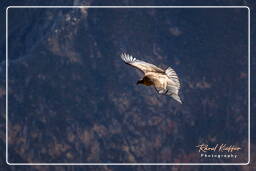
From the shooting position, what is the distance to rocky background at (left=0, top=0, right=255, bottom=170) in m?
14.9

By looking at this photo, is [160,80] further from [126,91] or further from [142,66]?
[126,91]

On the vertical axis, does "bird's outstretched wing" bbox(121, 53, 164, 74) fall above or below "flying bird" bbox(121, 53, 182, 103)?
above

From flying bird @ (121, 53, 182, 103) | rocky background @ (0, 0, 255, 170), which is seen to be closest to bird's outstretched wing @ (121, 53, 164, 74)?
flying bird @ (121, 53, 182, 103)

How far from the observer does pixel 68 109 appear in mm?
15258

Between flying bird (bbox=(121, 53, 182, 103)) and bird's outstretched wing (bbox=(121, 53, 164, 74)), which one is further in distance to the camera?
bird's outstretched wing (bbox=(121, 53, 164, 74))

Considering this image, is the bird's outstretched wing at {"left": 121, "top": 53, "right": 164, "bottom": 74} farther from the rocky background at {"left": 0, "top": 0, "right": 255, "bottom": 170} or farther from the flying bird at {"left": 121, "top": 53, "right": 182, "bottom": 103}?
the rocky background at {"left": 0, "top": 0, "right": 255, "bottom": 170}

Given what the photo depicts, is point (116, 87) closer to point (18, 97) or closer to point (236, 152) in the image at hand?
point (18, 97)

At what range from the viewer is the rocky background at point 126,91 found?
48.8ft

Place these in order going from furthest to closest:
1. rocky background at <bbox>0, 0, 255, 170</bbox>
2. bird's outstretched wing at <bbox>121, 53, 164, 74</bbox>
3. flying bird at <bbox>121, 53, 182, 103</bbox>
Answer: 1. rocky background at <bbox>0, 0, 255, 170</bbox>
2. bird's outstretched wing at <bbox>121, 53, 164, 74</bbox>
3. flying bird at <bbox>121, 53, 182, 103</bbox>

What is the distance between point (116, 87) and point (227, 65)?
125 inches

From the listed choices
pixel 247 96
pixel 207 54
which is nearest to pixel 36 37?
pixel 207 54

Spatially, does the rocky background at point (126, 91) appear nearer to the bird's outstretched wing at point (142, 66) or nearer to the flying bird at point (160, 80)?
the bird's outstretched wing at point (142, 66)

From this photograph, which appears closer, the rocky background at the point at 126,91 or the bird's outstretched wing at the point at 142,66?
the bird's outstretched wing at the point at 142,66

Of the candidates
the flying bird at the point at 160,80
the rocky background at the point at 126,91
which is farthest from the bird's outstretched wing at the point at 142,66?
the rocky background at the point at 126,91
